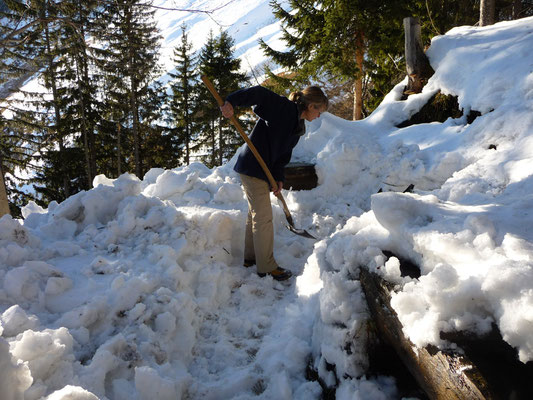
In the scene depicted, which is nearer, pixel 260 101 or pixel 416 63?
pixel 260 101

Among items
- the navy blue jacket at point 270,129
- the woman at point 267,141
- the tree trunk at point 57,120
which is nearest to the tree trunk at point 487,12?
the woman at point 267,141

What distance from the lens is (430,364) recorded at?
1.47m

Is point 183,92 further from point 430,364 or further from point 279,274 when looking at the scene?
point 430,364

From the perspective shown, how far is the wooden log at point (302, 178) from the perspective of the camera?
552 cm

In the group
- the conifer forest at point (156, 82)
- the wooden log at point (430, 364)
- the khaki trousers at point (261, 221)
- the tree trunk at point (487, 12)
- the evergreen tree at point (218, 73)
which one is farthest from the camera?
the evergreen tree at point (218, 73)

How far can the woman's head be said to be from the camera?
10.5 ft

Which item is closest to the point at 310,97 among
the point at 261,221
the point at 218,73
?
the point at 261,221

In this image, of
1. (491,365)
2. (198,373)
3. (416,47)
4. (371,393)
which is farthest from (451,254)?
(416,47)

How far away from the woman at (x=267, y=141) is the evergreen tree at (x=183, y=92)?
58.6 ft

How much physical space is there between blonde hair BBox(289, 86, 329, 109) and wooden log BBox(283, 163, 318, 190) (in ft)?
7.58

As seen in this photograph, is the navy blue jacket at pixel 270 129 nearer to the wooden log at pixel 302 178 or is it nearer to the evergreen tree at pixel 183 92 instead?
the wooden log at pixel 302 178

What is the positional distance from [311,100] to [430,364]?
253cm

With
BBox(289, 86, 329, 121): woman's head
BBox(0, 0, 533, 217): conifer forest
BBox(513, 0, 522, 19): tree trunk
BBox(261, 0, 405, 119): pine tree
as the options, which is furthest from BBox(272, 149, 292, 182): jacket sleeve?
BBox(513, 0, 522, 19): tree trunk

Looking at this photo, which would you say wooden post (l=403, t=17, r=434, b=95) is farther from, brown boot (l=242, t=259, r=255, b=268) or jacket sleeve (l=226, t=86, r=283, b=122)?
brown boot (l=242, t=259, r=255, b=268)
